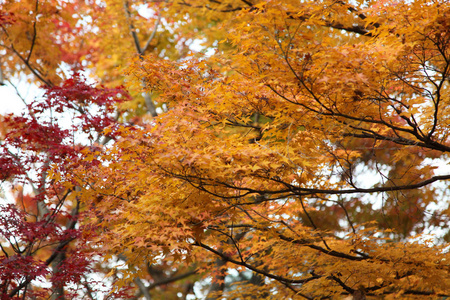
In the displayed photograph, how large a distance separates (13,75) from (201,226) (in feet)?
24.0

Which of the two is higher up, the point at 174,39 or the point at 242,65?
the point at 174,39

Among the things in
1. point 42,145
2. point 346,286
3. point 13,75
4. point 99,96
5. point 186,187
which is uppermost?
point 13,75

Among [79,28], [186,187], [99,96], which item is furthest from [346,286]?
[79,28]

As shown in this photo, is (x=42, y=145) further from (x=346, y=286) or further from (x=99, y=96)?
(x=346, y=286)

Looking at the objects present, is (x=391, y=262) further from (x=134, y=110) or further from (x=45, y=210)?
(x=134, y=110)

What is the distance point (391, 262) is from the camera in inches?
159

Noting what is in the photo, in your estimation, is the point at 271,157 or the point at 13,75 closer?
the point at 271,157

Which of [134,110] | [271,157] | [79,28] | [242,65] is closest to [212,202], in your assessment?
[271,157]

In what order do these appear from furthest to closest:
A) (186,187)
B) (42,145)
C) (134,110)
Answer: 1. (134,110)
2. (42,145)
3. (186,187)

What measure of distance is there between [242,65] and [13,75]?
23.7ft

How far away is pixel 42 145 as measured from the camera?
→ 18.4ft

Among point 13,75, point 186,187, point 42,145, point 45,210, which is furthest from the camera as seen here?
point 13,75

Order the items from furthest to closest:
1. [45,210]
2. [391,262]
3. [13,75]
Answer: [13,75] → [45,210] → [391,262]

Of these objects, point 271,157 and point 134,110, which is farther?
point 134,110
